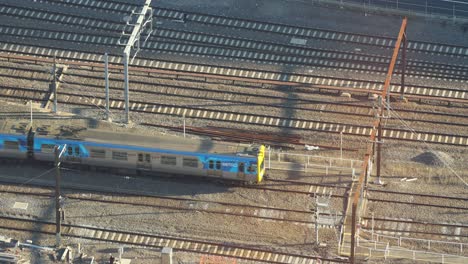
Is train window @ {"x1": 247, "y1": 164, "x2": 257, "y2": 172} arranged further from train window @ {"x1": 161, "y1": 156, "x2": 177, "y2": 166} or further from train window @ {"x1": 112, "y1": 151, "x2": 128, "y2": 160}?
train window @ {"x1": 112, "y1": 151, "x2": 128, "y2": 160}

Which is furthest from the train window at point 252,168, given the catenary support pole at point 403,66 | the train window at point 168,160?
the catenary support pole at point 403,66

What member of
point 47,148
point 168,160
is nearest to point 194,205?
point 168,160

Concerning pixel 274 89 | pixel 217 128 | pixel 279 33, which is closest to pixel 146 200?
pixel 217 128

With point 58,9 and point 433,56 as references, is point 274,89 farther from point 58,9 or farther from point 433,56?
point 58,9

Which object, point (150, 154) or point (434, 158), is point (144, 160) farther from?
point (434, 158)

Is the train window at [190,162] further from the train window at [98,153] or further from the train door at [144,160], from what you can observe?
the train window at [98,153]

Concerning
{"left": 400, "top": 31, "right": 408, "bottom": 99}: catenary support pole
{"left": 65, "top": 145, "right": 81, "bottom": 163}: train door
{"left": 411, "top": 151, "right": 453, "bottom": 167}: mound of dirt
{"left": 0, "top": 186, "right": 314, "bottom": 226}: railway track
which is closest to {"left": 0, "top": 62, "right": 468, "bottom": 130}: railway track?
{"left": 400, "top": 31, "right": 408, "bottom": 99}: catenary support pole

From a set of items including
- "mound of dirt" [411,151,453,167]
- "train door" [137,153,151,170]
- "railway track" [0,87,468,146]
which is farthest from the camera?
"railway track" [0,87,468,146]
